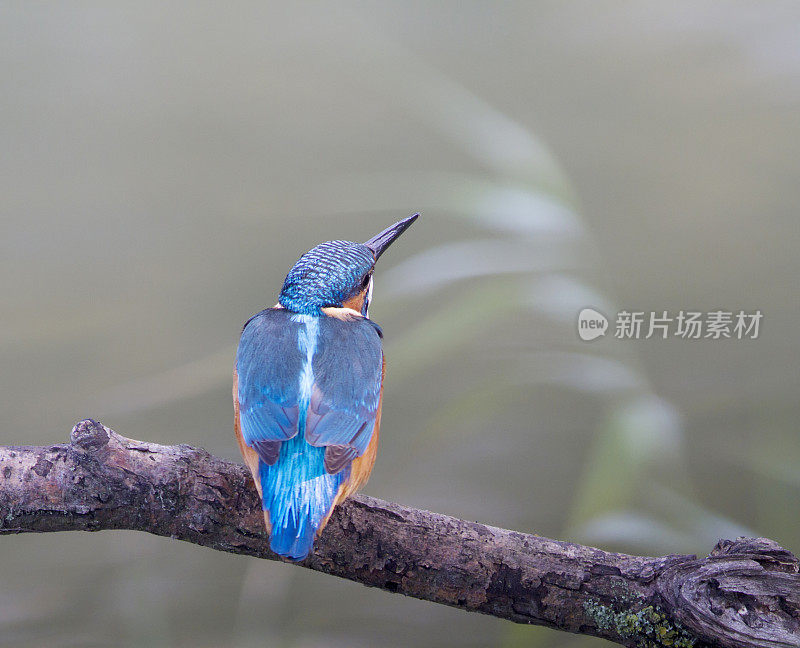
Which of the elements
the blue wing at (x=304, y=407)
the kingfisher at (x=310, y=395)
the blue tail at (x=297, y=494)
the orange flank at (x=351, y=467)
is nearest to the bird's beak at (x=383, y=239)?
the kingfisher at (x=310, y=395)

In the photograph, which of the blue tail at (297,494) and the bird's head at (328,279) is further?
the bird's head at (328,279)

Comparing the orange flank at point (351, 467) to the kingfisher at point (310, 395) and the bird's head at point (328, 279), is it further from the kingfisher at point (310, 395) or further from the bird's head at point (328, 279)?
the bird's head at point (328, 279)

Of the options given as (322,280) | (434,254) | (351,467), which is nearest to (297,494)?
(351,467)

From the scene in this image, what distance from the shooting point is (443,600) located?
1.12 meters

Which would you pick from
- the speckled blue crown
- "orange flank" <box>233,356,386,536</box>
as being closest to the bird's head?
the speckled blue crown

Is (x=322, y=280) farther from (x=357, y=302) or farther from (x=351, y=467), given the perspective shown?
(x=351, y=467)

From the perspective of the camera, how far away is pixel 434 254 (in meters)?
1.74

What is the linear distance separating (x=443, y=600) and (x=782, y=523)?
104 cm

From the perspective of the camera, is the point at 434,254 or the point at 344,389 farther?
the point at 434,254

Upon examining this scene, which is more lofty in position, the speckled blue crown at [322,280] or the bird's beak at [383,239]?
the bird's beak at [383,239]

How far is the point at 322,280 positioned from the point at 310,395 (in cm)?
25

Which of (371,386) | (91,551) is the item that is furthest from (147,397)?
(371,386)

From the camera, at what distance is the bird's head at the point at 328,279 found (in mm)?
1252

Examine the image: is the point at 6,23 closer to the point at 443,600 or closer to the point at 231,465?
the point at 231,465
